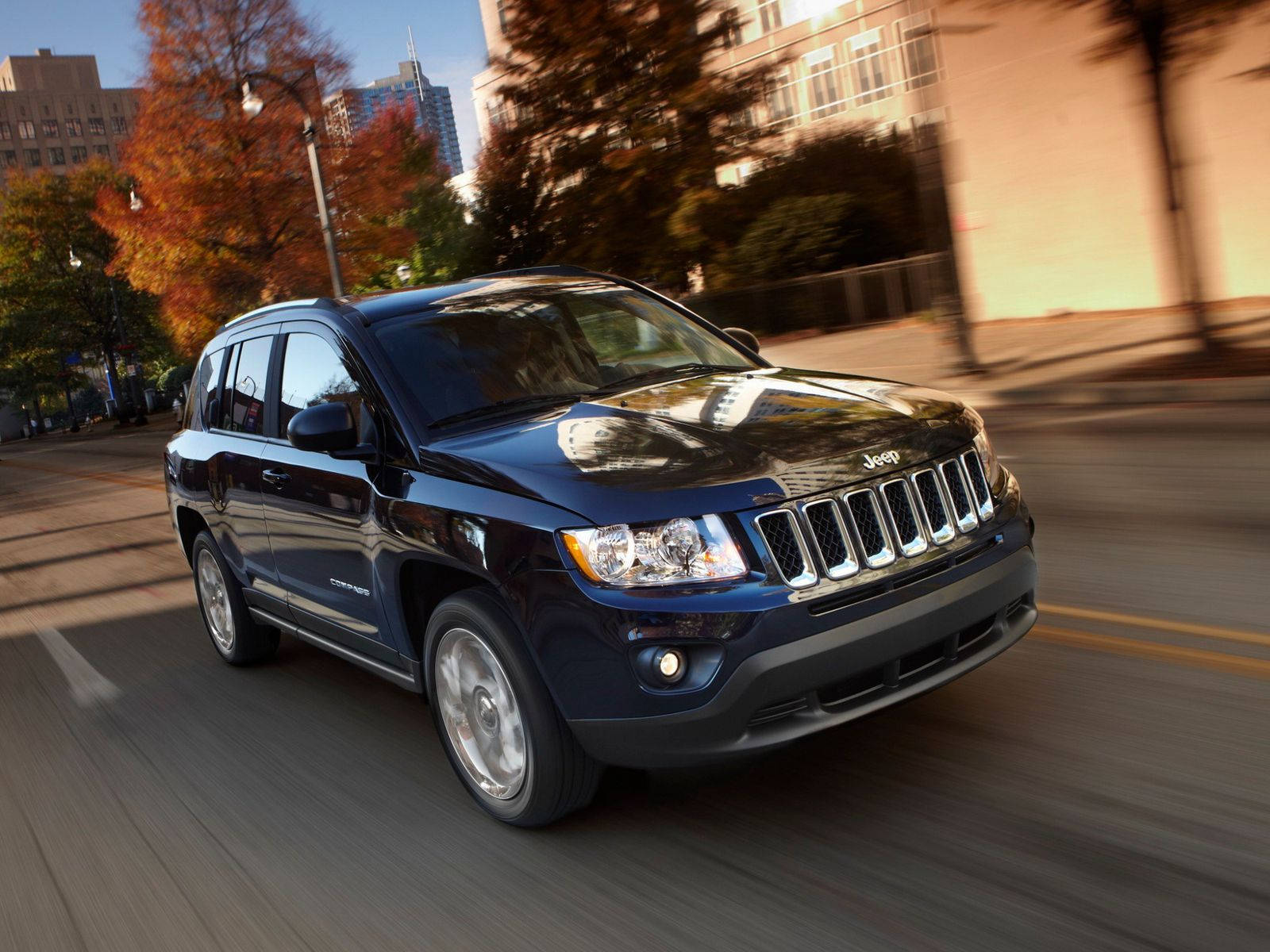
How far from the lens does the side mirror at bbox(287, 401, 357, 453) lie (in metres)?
4.47

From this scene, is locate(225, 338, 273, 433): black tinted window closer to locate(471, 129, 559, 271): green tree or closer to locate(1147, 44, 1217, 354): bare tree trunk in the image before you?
locate(1147, 44, 1217, 354): bare tree trunk

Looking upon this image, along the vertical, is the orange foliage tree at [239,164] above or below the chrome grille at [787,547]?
above

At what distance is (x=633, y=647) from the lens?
3.53m

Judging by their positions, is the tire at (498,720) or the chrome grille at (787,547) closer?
the chrome grille at (787,547)

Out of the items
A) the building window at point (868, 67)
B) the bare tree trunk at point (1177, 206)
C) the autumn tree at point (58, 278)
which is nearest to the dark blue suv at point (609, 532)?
the bare tree trunk at point (1177, 206)

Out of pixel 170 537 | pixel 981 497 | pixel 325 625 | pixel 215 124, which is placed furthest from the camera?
pixel 215 124

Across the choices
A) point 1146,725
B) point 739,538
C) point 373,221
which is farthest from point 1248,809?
point 373,221

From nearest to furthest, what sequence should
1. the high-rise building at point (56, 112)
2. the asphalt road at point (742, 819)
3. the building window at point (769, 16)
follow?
the asphalt road at point (742, 819) < the building window at point (769, 16) < the high-rise building at point (56, 112)

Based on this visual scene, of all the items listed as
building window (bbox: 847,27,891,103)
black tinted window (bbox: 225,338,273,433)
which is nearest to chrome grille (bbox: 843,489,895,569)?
black tinted window (bbox: 225,338,273,433)

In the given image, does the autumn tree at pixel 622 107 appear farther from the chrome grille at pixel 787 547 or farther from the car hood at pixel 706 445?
the chrome grille at pixel 787 547

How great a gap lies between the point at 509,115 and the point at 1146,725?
22.8m

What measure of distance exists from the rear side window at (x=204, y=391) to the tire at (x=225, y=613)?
0.59 meters

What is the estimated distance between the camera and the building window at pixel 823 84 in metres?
48.3

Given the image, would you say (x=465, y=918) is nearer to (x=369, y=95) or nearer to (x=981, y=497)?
(x=981, y=497)
